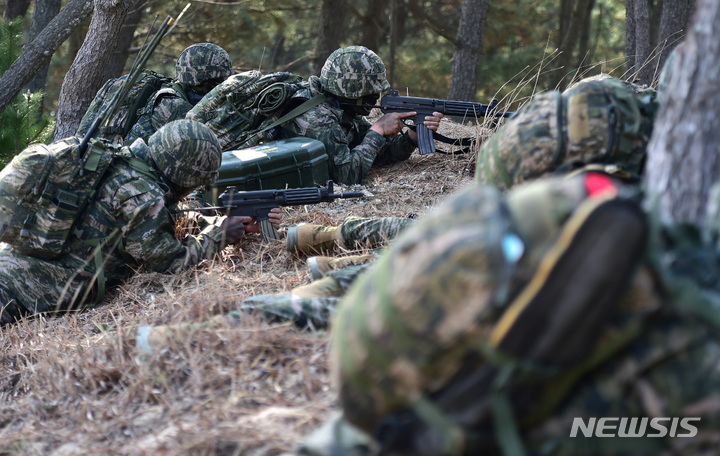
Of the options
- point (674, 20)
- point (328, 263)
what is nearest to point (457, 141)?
point (674, 20)

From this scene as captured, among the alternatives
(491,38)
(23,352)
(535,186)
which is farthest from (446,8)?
(535,186)

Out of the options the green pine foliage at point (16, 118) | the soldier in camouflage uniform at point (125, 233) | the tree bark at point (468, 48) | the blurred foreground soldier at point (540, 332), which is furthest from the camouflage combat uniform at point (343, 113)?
the blurred foreground soldier at point (540, 332)

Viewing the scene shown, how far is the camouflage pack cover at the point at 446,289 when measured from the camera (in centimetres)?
141

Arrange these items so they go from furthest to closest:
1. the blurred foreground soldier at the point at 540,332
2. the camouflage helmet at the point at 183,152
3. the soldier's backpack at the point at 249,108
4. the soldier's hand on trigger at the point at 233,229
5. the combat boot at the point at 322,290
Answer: the soldier's backpack at the point at 249,108
the soldier's hand on trigger at the point at 233,229
the camouflage helmet at the point at 183,152
the combat boot at the point at 322,290
the blurred foreground soldier at the point at 540,332

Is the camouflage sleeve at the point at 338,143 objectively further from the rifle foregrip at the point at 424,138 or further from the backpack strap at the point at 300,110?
the rifle foregrip at the point at 424,138

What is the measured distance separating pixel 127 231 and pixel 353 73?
8.62 ft

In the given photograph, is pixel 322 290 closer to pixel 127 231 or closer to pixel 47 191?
pixel 127 231

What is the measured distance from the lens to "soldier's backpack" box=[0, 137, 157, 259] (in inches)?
150

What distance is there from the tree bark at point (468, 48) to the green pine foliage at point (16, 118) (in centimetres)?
477

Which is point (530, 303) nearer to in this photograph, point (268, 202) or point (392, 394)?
point (392, 394)

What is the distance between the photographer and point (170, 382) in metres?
2.67

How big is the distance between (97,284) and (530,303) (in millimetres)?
3496

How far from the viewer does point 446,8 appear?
13.0m

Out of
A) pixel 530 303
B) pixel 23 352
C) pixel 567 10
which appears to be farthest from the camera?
pixel 567 10
